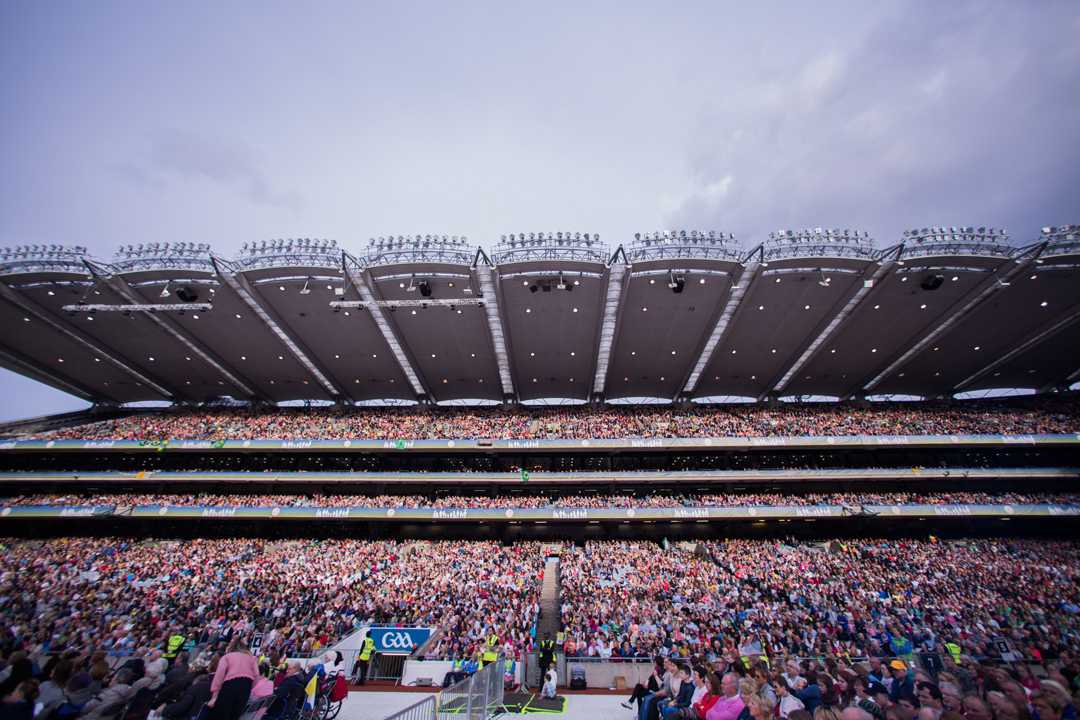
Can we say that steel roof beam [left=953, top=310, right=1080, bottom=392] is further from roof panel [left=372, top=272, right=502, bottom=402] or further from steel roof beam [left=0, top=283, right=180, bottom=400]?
steel roof beam [left=0, top=283, right=180, bottom=400]

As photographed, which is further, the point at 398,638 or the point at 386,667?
the point at 398,638

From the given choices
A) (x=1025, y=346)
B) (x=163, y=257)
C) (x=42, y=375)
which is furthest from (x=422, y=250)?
(x=1025, y=346)

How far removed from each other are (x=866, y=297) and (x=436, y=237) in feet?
87.7

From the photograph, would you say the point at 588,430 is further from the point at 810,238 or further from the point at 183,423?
the point at 183,423

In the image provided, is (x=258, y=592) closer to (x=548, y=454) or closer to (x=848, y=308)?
(x=548, y=454)

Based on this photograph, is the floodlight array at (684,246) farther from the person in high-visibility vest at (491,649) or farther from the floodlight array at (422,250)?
the person in high-visibility vest at (491,649)

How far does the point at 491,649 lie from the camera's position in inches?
563

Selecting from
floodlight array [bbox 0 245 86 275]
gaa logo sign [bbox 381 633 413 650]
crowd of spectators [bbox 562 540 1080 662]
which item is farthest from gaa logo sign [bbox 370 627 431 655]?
floodlight array [bbox 0 245 86 275]

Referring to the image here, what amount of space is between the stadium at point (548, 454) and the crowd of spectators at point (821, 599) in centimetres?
21

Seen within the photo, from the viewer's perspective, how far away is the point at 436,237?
25703 mm

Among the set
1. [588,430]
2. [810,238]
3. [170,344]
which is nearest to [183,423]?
[170,344]

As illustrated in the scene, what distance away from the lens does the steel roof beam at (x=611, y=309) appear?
85.0 feet

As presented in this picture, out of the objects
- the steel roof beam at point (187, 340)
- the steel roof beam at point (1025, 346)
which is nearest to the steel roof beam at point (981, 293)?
the steel roof beam at point (1025, 346)

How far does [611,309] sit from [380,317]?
15.4 metres
